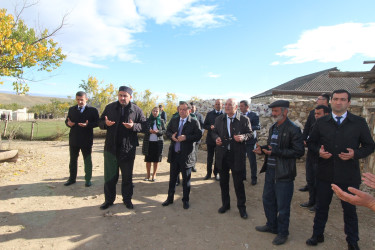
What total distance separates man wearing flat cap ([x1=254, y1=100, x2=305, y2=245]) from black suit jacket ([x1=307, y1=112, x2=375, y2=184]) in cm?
39

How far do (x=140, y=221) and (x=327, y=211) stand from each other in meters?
2.92

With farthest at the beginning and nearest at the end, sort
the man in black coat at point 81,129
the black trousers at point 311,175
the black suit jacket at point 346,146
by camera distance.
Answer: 1. the man in black coat at point 81,129
2. the black trousers at point 311,175
3. the black suit jacket at point 346,146

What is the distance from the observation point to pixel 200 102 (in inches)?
452

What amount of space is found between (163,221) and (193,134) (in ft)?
5.60

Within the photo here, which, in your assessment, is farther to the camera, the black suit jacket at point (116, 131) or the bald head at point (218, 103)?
the bald head at point (218, 103)

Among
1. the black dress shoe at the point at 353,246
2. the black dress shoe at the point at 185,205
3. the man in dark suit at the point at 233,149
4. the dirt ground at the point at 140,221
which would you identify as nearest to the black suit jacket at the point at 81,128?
the dirt ground at the point at 140,221

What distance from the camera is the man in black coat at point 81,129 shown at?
5.10 metres

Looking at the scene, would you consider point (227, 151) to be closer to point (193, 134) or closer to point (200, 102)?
point (193, 134)

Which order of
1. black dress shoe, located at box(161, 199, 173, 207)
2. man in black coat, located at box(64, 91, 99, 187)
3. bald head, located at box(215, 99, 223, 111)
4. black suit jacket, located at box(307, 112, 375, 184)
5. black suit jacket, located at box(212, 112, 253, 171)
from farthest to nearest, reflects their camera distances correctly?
1. bald head, located at box(215, 99, 223, 111)
2. man in black coat, located at box(64, 91, 99, 187)
3. black dress shoe, located at box(161, 199, 173, 207)
4. black suit jacket, located at box(212, 112, 253, 171)
5. black suit jacket, located at box(307, 112, 375, 184)

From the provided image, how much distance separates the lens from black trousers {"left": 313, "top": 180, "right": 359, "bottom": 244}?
2.97 m

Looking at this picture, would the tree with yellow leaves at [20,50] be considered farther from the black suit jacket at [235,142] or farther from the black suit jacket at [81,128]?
the black suit jacket at [235,142]

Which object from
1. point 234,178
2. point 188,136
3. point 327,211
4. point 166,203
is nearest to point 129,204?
point 166,203

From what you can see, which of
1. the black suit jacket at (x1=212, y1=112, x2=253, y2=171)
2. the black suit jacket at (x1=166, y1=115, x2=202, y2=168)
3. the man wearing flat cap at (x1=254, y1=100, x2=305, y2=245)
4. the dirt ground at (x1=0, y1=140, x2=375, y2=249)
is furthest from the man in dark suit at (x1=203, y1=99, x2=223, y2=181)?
the man wearing flat cap at (x1=254, y1=100, x2=305, y2=245)

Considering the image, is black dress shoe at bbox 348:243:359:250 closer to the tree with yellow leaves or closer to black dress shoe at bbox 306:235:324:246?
black dress shoe at bbox 306:235:324:246
